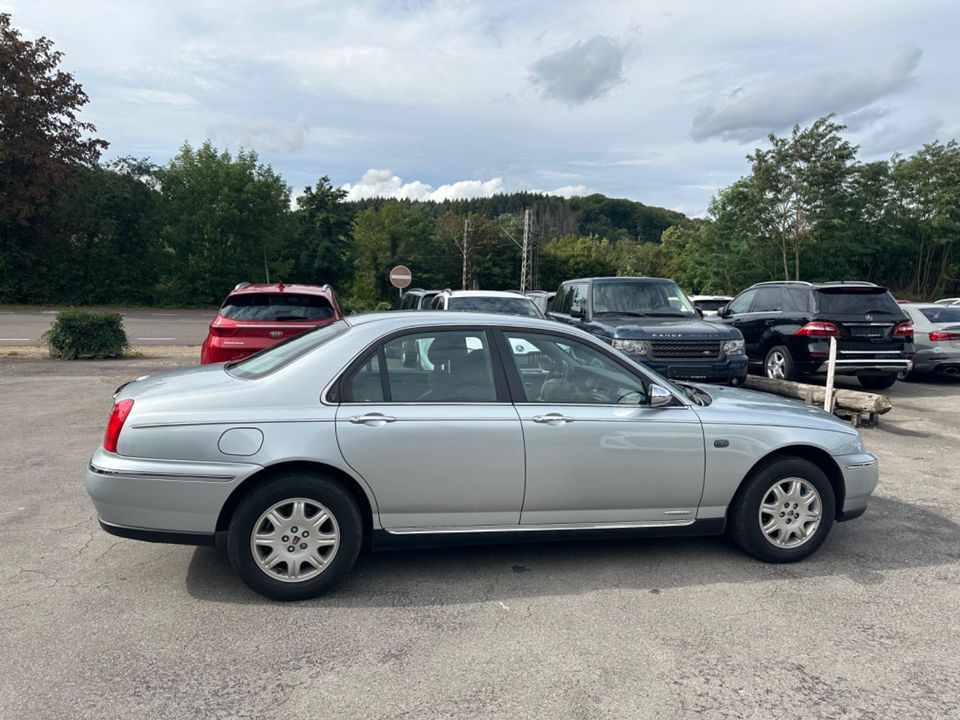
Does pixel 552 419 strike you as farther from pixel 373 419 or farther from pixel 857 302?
pixel 857 302

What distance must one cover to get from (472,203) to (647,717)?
14061 centimetres

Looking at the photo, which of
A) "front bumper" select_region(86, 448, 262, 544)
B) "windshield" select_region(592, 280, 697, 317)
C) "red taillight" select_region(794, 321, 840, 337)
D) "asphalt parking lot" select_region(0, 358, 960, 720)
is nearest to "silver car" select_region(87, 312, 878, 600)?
"front bumper" select_region(86, 448, 262, 544)

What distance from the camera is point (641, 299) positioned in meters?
10.7

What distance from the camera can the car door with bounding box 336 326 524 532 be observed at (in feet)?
12.3

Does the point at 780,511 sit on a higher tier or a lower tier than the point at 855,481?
lower

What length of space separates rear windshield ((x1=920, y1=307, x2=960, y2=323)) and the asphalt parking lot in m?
10.1

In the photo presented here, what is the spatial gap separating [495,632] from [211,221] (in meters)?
40.0

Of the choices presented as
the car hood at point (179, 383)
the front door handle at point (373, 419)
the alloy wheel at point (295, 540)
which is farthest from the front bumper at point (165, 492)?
the front door handle at point (373, 419)

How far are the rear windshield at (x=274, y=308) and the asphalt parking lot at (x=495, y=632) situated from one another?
4.05 meters

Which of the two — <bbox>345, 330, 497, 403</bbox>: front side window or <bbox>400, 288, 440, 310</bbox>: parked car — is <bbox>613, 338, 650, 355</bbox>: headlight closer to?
<bbox>345, 330, 497, 403</bbox>: front side window

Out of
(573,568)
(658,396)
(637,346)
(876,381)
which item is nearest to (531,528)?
(573,568)

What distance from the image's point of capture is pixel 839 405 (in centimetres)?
911

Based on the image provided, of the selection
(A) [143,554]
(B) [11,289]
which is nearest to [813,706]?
(A) [143,554]

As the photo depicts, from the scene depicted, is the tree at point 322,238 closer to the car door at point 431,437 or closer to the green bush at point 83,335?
the green bush at point 83,335
